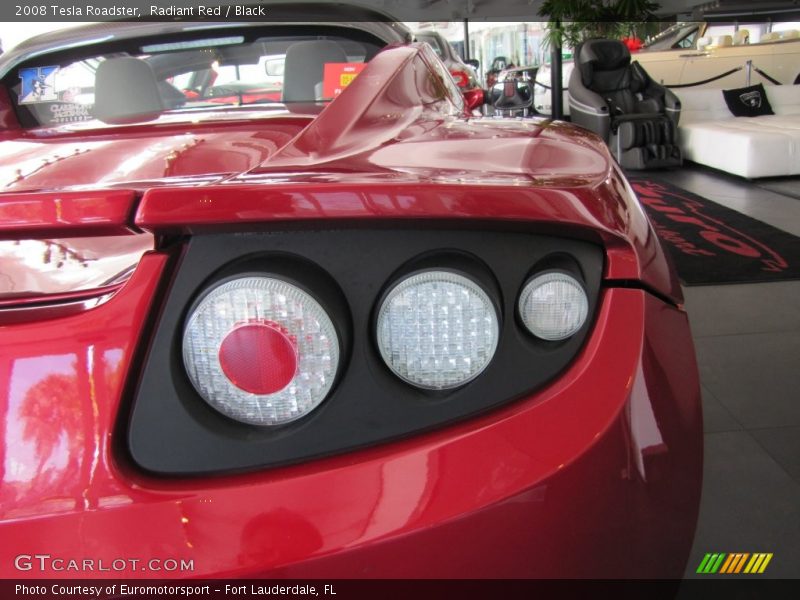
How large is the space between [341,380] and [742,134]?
269 inches

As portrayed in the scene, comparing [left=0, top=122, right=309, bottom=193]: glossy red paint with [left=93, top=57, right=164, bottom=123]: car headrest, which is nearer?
[left=0, top=122, right=309, bottom=193]: glossy red paint

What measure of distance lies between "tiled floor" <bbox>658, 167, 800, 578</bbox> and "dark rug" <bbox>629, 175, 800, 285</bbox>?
0.62 feet

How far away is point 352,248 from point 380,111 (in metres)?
0.46

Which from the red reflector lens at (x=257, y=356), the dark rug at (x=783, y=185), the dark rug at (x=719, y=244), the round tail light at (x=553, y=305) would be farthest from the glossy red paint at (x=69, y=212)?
the dark rug at (x=783, y=185)

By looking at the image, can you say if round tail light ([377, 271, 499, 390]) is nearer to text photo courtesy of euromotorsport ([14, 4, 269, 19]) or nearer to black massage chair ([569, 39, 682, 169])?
text photo courtesy of euromotorsport ([14, 4, 269, 19])

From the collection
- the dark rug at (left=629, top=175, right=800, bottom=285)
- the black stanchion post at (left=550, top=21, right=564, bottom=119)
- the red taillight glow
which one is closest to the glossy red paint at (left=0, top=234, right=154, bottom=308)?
the red taillight glow

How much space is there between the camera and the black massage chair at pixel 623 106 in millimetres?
7355

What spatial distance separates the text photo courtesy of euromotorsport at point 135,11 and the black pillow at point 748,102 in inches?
302

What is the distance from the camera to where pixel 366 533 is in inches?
20.9

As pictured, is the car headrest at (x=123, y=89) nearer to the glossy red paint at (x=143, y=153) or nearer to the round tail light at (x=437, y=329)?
the glossy red paint at (x=143, y=153)

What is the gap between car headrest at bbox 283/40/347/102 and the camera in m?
1.58

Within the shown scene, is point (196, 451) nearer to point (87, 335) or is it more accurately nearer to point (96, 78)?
point (87, 335)

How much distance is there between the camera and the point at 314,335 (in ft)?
1.85
